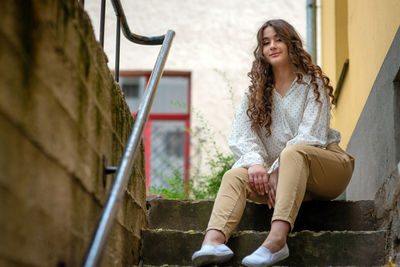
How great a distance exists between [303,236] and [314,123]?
0.55 m

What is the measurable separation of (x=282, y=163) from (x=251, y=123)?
49 centimetres

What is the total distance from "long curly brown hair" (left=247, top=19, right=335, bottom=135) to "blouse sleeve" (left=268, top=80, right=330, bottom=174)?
0.11 feet

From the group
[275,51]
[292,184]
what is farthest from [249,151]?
[275,51]

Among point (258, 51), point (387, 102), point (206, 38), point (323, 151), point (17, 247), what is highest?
point (206, 38)

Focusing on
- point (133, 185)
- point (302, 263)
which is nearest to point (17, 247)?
point (133, 185)

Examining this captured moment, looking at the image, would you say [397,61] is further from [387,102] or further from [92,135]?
[92,135]

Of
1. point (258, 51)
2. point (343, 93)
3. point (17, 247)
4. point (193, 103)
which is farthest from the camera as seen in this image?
point (193, 103)

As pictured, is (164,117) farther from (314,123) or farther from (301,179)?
(301,179)

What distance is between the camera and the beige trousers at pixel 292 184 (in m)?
2.62

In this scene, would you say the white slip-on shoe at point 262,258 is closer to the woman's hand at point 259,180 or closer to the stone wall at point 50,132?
the woman's hand at point 259,180

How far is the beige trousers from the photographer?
2619 mm

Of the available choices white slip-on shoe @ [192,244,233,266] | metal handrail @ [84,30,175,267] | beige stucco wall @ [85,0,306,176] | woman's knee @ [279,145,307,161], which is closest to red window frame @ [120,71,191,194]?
beige stucco wall @ [85,0,306,176]

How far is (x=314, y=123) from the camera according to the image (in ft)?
9.75

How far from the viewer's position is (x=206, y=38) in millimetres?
8711
